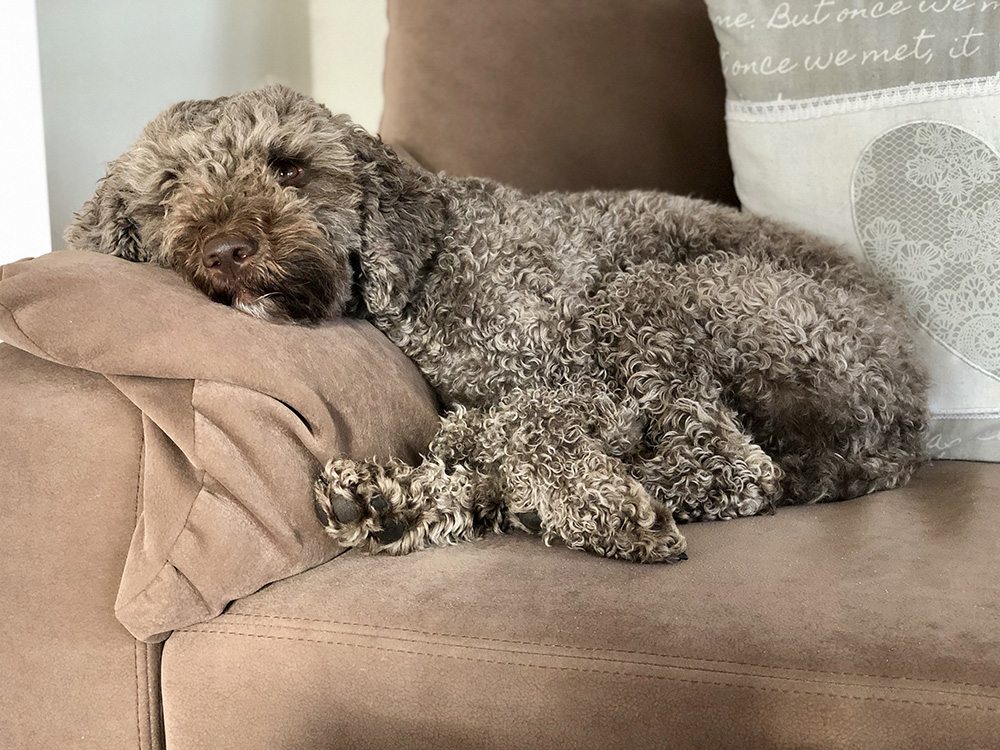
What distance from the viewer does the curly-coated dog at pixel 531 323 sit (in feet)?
6.56

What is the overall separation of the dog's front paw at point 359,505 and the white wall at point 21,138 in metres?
1.37

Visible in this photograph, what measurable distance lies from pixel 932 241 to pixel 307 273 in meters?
1.63

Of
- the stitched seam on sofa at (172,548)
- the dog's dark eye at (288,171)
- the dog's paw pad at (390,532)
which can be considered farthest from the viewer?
the dog's dark eye at (288,171)

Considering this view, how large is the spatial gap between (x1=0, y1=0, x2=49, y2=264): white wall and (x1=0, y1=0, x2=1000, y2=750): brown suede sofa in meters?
0.85

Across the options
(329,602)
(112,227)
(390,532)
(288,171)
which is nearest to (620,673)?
(329,602)

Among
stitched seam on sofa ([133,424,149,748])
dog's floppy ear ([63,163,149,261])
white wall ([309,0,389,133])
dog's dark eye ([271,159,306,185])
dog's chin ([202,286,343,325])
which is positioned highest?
white wall ([309,0,389,133])

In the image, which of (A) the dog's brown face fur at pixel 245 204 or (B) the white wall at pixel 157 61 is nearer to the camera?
(A) the dog's brown face fur at pixel 245 204

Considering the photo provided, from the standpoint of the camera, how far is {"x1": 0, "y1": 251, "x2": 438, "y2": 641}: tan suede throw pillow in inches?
61.3

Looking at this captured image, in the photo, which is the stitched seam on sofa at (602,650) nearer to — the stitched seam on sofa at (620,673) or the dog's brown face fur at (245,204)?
the stitched seam on sofa at (620,673)

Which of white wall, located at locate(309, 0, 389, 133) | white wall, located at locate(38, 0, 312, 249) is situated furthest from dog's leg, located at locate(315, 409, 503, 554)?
white wall, located at locate(309, 0, 389, 133)

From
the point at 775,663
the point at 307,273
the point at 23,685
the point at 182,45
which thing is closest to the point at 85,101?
the point at 182,45

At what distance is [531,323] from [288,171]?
68 centimetres

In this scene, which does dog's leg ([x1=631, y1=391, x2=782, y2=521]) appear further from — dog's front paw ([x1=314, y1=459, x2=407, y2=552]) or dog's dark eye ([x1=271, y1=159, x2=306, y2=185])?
dog's dark eye ([x1=271, y1=159, x2=306, y2=185])

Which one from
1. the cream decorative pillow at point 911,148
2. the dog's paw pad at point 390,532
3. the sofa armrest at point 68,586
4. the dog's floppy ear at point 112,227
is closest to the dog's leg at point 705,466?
the dog's paw pad at point 390,532
